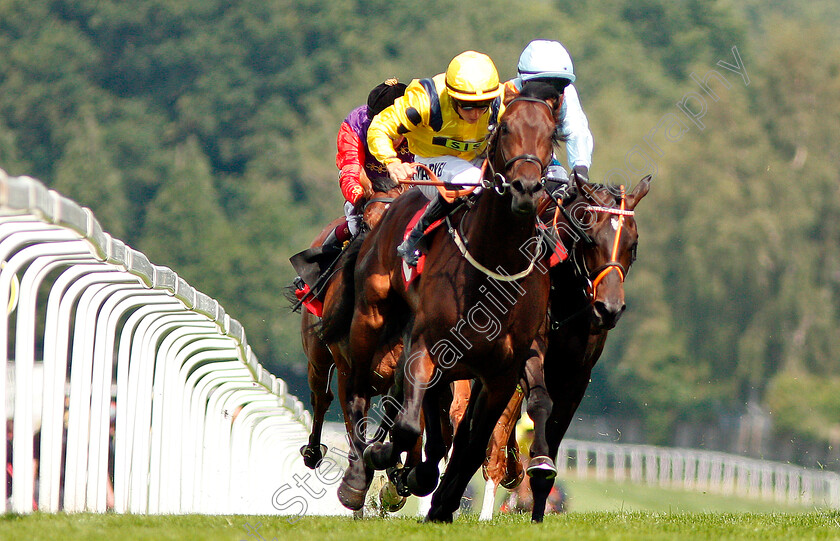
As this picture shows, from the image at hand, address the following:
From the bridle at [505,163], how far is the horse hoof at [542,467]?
5.00ft

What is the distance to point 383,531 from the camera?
5.29 m

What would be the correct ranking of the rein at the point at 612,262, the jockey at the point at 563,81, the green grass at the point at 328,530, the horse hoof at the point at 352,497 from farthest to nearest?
the horse hoof at the point at 352,497, the jockey at the point at 563,81, the rein at the point at 612,262, the green grass at the point at 328,530

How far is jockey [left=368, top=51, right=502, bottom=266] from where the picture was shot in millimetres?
6336

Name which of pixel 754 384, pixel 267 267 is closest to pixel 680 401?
pixel 754 384

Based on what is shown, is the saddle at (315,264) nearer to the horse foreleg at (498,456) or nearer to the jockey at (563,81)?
the horse foreleg at (498,456)

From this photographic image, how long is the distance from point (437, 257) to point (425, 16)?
5437 centimetres

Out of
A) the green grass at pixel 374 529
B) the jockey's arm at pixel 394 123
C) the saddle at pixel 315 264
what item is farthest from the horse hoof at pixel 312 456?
the jockey's arm at pixel 394 123

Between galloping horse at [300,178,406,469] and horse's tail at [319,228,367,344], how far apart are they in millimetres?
20

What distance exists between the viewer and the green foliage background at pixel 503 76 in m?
35.2

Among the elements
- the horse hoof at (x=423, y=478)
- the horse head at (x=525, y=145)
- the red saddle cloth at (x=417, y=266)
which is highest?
the horse head at (x=525, y=145)

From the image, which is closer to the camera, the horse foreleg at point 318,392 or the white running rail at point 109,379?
the white running rail at point 109,379

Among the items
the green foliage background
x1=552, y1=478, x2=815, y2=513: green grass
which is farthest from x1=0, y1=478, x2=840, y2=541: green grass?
the green foliage background

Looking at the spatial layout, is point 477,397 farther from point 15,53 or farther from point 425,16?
point 425,16

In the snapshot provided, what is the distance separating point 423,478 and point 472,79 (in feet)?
6.10
